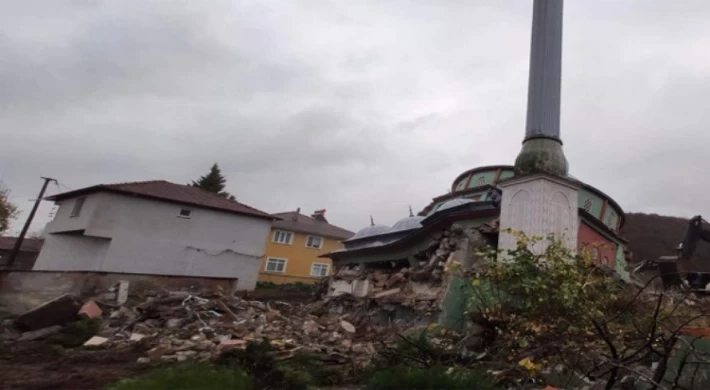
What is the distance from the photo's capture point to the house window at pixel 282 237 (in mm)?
31047

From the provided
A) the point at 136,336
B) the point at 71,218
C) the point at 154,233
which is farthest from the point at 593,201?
the point at 71,218

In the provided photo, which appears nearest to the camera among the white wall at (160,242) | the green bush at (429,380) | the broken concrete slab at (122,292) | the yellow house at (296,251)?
the green bush at (429,380)

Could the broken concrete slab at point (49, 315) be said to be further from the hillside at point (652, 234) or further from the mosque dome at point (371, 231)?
the hillside at point (652, 234)

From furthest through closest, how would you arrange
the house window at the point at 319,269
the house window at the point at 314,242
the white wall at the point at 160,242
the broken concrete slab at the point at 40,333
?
the house window at the point at 314,242 < the house window at the point at 319,269 < the white wall at the point at 160,242 < the broken concrete slab at the point at 40,333

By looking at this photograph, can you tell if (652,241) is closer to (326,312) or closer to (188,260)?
(326,312)

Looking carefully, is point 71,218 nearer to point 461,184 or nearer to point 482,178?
point 461,184

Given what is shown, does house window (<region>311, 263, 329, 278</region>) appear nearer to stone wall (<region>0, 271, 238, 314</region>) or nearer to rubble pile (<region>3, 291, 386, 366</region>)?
stone wall (<region>0, 271, 238, 314</region>)

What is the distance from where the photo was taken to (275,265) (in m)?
30.5

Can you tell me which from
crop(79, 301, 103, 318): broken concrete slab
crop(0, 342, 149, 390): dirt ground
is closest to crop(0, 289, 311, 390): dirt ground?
crop(0, 342, 149, 390): dirt ground

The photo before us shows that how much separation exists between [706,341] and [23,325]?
12908 mm

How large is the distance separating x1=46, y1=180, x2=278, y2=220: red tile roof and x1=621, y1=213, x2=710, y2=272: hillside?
97.0 feet

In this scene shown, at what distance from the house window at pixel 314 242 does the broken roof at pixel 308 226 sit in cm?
42

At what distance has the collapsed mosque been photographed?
899 cm

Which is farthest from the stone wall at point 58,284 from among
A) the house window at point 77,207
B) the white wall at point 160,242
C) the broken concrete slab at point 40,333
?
the house window at point 77,207
